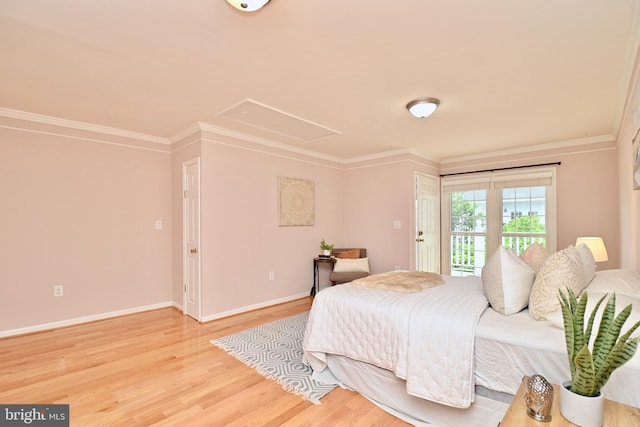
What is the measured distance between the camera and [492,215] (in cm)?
515

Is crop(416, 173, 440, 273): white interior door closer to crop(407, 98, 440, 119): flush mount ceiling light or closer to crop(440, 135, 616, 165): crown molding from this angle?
crop(440, 135, 616, 165): crown molding

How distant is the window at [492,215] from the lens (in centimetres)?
470

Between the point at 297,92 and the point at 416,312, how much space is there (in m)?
2.04

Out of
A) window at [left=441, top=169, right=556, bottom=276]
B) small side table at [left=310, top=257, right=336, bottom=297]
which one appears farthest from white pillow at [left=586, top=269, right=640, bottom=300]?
small side table at [left=310, top=257, right=336, bottom=297]

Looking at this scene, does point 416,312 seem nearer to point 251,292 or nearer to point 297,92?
point 297,92

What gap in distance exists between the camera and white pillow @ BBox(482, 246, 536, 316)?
1930mm

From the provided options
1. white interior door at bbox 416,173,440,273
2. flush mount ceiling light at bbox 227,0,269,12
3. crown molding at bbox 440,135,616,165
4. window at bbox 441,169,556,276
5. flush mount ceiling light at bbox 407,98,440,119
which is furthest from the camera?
white interior door at bbox 416,173,440,273

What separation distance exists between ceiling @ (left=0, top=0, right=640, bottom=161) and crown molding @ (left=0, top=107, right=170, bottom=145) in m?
0.12

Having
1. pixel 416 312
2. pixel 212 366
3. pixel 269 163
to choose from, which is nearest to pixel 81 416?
pixel 212 366

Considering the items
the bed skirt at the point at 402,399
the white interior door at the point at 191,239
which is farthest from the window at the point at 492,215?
the white interior door at the point at 191,239

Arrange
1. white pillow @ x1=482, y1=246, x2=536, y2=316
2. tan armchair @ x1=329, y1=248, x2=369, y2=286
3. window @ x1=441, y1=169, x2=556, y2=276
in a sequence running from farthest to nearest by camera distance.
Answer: window @ x1=441, y1=169, x2=556, y2=276 → tan armchair @ x1=329, y1=248, x2=369, y2=286 → white pillow @ x1=482, y1=246, x2=536, y2=316

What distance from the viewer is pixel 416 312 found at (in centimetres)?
195

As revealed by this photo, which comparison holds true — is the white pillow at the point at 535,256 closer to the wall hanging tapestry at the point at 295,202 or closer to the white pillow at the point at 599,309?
the white pillow at the point at 599,309

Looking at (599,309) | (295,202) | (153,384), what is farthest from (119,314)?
(599,309)
